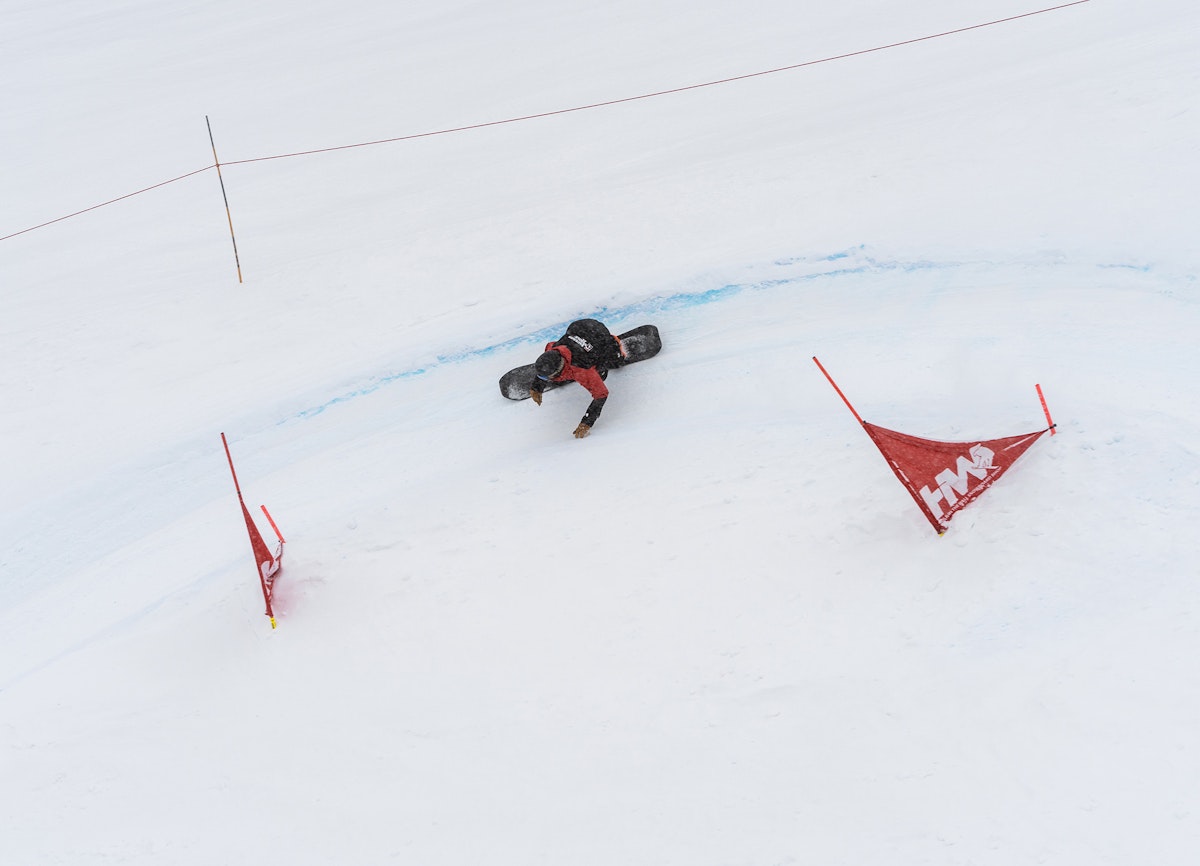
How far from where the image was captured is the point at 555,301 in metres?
8.25

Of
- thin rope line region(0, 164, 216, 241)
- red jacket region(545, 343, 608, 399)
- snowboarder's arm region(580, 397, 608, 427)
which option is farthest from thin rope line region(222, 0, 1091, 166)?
snowboarder's arm region(580, 397, 608, 427)

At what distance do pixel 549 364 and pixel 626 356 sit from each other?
3.62ft

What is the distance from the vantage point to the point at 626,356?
24.4 ft

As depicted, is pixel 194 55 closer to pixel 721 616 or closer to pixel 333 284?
pixel 333 284

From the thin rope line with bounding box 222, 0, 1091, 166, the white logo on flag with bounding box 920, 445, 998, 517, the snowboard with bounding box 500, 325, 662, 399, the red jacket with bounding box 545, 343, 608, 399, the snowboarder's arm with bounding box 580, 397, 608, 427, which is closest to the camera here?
the white logo on flag with bounding box 920, 445, 998, 517

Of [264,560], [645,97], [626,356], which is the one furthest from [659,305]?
[264,560]

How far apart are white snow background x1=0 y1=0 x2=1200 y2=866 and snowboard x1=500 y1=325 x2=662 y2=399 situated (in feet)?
0.56

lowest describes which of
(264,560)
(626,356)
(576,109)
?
(264,560)

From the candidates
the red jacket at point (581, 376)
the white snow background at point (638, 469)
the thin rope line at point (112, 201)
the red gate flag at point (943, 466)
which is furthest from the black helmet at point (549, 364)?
the thin rope line at point (112, 201)

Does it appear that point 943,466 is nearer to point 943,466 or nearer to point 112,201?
point 943,466

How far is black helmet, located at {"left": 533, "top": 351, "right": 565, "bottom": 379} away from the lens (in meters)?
A: 6.52

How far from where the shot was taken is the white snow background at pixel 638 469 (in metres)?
5.95

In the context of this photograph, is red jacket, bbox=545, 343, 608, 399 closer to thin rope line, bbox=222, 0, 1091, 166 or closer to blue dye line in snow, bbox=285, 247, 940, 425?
blue dye line in snow, bbox=285, 247, 940, 425

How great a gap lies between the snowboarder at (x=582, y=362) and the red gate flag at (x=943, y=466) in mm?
1745
